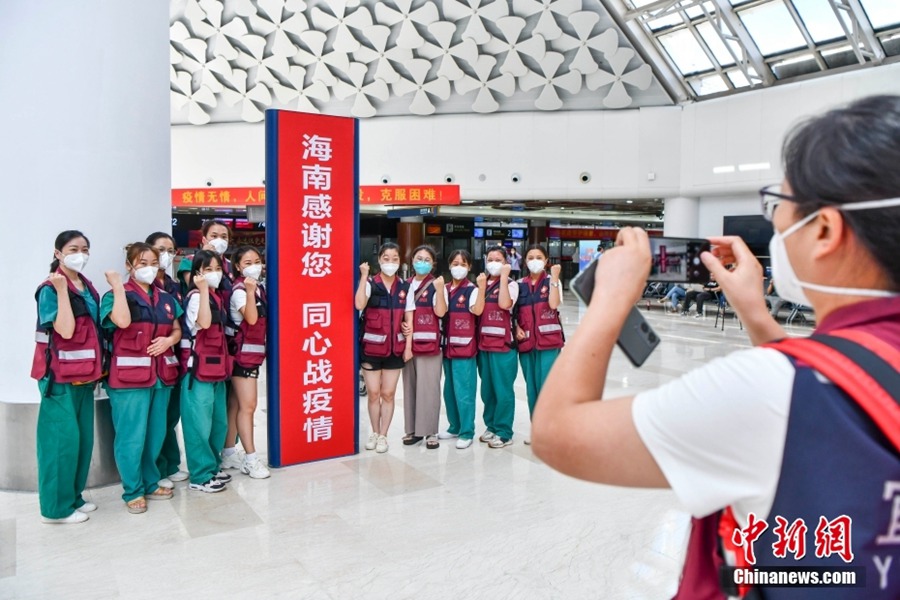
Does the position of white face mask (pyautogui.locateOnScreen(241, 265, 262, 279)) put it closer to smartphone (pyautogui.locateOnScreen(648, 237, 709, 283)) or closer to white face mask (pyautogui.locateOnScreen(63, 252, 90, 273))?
white face mask (pyautogui.locateOnScreen(63, 252, 90, 273))

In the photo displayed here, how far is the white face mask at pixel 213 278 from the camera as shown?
12.3 ft

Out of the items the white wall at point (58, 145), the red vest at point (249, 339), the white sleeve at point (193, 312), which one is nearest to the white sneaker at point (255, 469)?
the red vest at point (249, 339)

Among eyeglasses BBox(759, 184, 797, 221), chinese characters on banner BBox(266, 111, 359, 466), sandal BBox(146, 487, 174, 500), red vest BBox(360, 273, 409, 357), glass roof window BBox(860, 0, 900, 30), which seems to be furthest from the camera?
glass roof window BBox(860, 0, 900, 30)

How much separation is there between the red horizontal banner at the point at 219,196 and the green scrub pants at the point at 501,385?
12.8 m

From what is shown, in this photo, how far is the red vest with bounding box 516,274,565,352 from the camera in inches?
187

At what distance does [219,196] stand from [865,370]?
58.4 feet

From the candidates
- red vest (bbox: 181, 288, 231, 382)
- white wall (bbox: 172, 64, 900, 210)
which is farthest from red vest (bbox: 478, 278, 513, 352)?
white wall (bbox: 172, 64, 900, 210)

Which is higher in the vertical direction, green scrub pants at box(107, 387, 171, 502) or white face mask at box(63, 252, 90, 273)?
Answer: white face mask at box(63, 252, 90, 273)

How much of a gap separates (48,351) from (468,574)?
2358mm

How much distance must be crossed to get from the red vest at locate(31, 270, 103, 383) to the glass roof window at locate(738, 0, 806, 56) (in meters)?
12.4

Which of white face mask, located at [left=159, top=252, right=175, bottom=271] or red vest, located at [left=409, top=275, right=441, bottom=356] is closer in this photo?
white face mask, located at [left=159, top=252, right=175, bottom=271]

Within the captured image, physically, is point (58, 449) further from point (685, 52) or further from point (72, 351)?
point (685, 52)

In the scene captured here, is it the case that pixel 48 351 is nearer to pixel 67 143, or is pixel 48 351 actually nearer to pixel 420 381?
pixel 67 143

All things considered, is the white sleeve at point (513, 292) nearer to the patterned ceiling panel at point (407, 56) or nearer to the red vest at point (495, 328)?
the red vest at point (495, 328)
